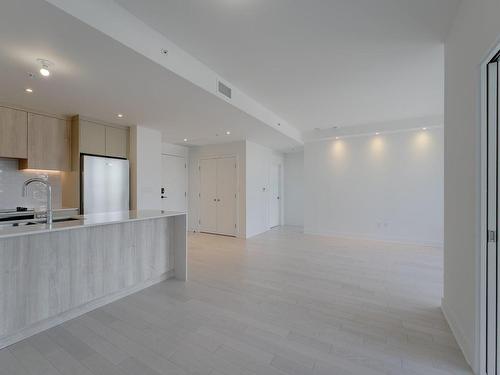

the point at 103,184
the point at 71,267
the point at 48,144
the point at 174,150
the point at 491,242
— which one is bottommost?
the point at 71,267

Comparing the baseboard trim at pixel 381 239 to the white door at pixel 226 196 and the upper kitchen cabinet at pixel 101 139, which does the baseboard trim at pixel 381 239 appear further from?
the upper kitchen cabinet at pixel 101 139

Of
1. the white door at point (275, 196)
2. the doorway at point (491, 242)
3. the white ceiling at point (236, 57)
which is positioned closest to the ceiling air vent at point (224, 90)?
the white ceiling at point (236, 57)

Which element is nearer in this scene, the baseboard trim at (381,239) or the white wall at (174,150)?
the baseboard trim at (381,239)

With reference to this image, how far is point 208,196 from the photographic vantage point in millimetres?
6508

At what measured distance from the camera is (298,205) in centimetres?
779

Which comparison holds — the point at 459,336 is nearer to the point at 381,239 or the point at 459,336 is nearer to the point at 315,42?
the point at 315,42

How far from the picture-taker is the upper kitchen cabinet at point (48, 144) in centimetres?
356

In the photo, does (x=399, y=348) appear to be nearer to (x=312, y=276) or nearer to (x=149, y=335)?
(x=312, y=276)

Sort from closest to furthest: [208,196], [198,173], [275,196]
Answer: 1. [208,196]
2. [198,173]
3. [275,196]

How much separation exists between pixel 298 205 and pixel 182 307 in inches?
229

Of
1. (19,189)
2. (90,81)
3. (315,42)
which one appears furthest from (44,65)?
(315,42)

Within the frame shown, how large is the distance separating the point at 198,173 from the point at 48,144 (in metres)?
3.37

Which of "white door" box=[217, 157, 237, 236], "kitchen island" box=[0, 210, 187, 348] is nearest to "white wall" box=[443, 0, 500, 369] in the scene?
"kitchen island" box=[0, 210, 187, 348]

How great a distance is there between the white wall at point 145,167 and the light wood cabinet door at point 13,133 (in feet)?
4.81
